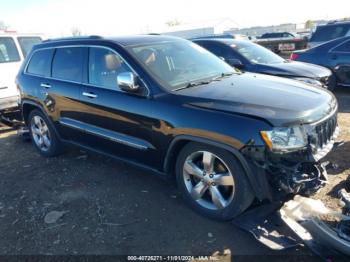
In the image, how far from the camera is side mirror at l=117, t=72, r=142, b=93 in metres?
3.83

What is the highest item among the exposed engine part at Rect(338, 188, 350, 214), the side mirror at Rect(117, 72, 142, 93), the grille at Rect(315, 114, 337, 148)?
the side mirror at Rect(117, 72, 142, 93)

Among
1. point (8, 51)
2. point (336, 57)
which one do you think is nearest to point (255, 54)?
point (336, 57)

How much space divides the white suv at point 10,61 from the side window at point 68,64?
2.40m

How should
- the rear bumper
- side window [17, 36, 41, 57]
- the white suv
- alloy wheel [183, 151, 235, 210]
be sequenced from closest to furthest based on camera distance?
alloy wheel [183, 151, 235, 210] → the rear bumper → the white suv → side window [17, 36, 41, 57]

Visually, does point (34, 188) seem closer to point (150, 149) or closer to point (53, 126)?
point (53, 126)

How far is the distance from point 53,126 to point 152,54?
210 cm

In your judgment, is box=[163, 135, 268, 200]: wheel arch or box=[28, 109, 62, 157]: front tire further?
box=[28, 109, 62, 157]: front tire

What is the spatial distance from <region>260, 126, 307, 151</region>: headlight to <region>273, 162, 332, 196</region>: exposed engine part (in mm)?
171

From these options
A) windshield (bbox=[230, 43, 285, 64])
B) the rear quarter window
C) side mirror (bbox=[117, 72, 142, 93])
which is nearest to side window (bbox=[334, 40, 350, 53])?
windshield (bbox=[230, 43, 285, 64])

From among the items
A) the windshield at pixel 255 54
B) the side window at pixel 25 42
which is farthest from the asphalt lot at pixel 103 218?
the windshield at pixel 255 54

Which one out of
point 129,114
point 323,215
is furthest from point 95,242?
point 323,215

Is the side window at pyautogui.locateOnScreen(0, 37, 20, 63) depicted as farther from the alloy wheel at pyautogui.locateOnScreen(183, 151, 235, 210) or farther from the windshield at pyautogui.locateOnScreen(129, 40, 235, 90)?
the alloy wheel at pyautogui.locateOnScreen(183, 151, 235, 210)

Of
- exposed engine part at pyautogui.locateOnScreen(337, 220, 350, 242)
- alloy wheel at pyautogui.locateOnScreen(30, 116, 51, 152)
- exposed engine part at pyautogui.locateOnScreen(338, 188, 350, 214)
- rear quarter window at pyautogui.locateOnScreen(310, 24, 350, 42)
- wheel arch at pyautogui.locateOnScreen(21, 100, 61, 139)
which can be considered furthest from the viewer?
Result: rear quarter window at pyautogui.locateOnScreen(310, 24, 350, 42)

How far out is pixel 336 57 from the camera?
29.1ft
